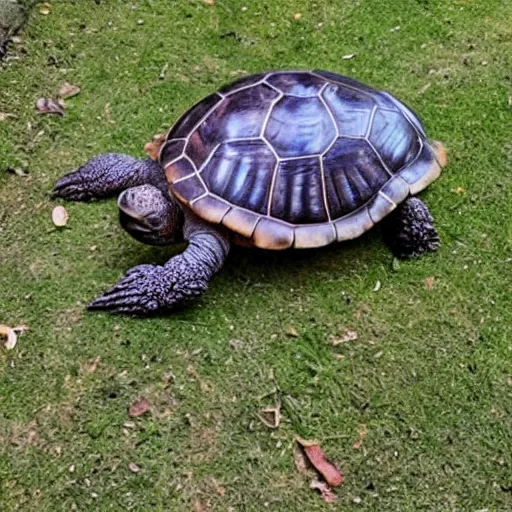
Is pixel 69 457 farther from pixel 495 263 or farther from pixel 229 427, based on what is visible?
pixel 495 263

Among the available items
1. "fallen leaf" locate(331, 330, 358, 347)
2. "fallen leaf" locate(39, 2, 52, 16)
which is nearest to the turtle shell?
"fallen leaf" locate(331, 330, 358, 347)

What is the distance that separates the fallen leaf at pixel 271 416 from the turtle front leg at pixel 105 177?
1191 mm

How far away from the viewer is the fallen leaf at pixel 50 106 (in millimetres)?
4102

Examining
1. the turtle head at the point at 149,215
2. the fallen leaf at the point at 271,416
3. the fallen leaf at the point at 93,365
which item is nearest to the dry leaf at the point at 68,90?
the turtle head at the point at 149,215

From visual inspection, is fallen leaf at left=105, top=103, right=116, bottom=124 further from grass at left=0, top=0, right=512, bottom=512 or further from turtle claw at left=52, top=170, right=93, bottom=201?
turtle claw at left=52, top=170, right=93, bottom=201

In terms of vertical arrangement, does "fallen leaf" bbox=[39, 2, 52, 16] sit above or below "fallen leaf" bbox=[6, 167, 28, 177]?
above

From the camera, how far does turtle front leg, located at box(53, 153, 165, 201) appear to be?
3479 mm

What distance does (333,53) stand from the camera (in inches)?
Result: 176

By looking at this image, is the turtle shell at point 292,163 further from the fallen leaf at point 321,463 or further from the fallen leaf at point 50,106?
the fallen leaf at point 50,106

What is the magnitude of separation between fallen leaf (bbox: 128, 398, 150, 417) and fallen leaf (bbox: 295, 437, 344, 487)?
0.55 meters

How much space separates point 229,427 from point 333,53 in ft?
8.33

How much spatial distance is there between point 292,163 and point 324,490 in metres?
1.27

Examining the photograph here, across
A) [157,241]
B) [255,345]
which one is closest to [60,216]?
[157,241]

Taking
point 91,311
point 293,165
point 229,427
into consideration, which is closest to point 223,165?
point 293,165
